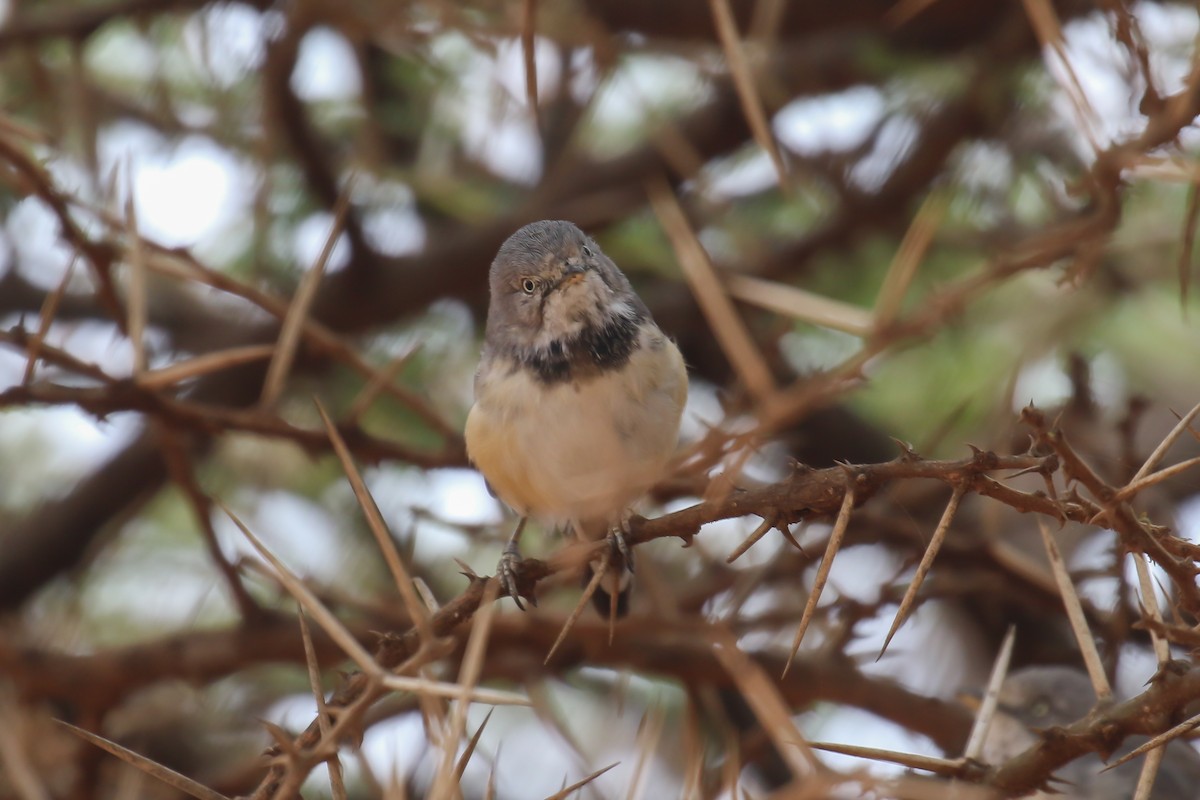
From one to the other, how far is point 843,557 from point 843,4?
2197 millimetres

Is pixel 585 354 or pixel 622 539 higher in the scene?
pixel 585 354

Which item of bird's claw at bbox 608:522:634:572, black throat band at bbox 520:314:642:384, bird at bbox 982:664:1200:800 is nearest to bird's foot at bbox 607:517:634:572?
bird's claw at bbox 608:522:634:572

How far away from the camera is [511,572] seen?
3.43 metres

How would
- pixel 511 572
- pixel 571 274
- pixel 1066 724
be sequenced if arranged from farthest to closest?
pixel 571 274 → pixel 511 572 → pixel 1066 724

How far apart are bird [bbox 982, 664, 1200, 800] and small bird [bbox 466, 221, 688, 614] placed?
1.14m

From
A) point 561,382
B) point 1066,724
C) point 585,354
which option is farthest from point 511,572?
point 1066,724

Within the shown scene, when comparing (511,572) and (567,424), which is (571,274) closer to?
(567,424)

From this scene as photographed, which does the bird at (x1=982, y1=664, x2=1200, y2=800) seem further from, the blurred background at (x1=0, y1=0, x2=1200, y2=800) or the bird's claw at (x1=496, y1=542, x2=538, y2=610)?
the bird's claw at (x1=496, y1=542, x2=538, y2=610)

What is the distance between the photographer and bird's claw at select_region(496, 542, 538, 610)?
318 cm

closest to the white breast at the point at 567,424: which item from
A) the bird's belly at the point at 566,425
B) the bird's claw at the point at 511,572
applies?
the bird's belly at the point at 566,425

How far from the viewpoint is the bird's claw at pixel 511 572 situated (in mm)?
3184

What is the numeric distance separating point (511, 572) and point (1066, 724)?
1486 millimetres

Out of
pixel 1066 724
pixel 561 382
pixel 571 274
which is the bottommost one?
pixel 1066 724

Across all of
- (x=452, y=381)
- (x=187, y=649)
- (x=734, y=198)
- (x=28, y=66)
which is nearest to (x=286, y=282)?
(x=452, y=381)
